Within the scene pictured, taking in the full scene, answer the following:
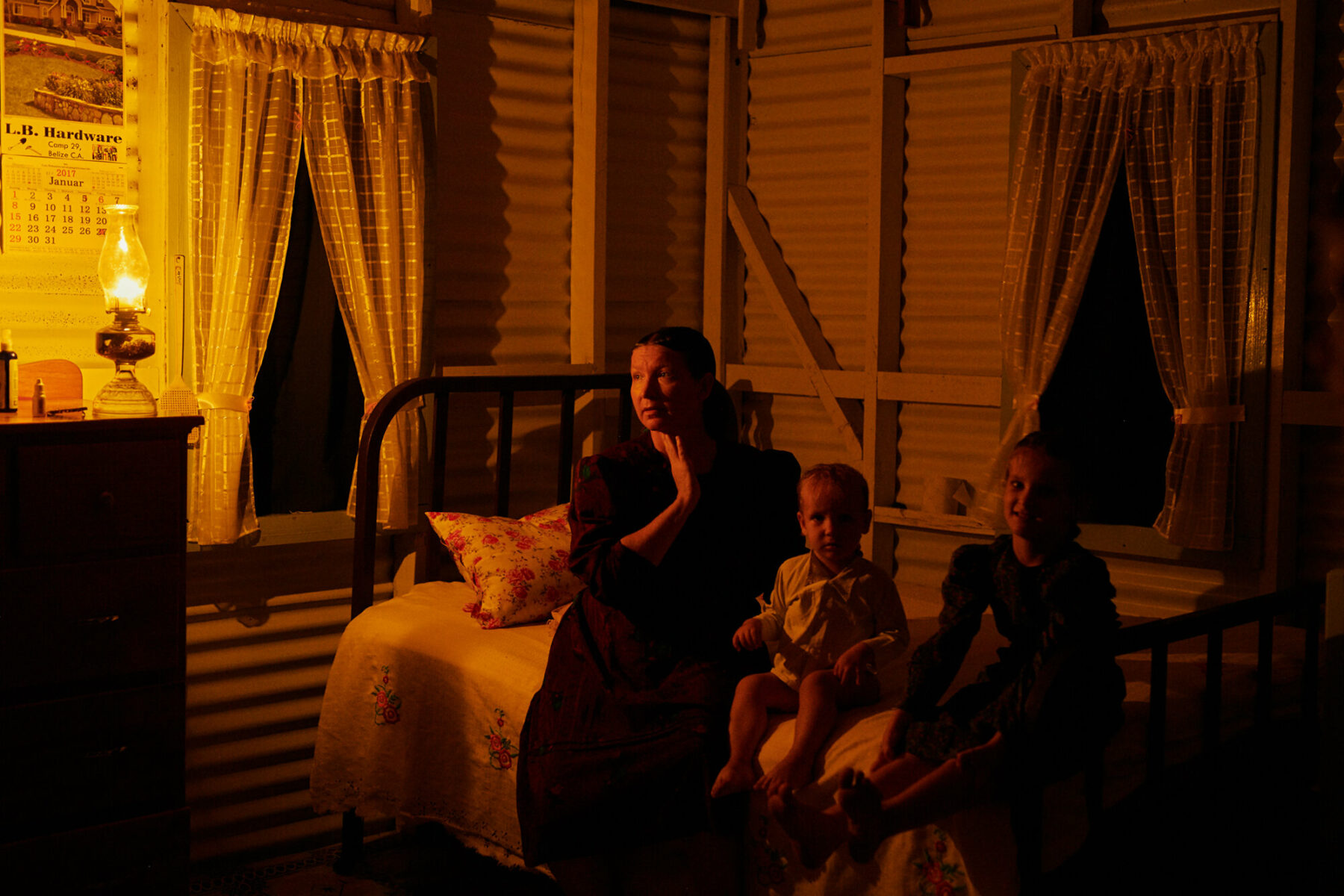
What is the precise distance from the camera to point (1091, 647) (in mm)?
2406

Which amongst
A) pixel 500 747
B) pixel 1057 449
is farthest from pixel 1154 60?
pixel 500 747

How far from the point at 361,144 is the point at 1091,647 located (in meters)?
2.91

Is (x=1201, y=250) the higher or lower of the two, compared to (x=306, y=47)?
lower

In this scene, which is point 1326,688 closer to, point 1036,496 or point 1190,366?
point 1036,496

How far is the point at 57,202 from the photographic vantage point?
3.63 metres

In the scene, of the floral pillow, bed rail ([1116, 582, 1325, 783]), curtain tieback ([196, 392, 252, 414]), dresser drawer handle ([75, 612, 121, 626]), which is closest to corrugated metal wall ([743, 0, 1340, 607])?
bed rail ([1116, 582, 1325, 783])

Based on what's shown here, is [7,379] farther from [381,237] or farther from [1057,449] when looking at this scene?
[1057,449]

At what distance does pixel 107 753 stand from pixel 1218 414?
340cm

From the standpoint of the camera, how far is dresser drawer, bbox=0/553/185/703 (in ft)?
10.0

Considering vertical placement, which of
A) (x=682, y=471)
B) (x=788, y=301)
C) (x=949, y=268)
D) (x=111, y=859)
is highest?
(x=949, y=268)

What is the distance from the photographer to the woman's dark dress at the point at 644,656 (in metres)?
2.84

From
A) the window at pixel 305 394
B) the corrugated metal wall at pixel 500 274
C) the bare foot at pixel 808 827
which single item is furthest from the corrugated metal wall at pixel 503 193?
the bare foot at pixel 808 827

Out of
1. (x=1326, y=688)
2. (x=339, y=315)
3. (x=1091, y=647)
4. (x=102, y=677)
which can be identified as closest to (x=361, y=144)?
(x=339, y=315)

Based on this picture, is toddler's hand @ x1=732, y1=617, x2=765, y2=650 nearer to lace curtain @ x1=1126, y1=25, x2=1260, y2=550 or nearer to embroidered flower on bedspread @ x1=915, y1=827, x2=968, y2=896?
embroidered flower on bedspread @ x1=915, y1=827, x2=968, y2=896
